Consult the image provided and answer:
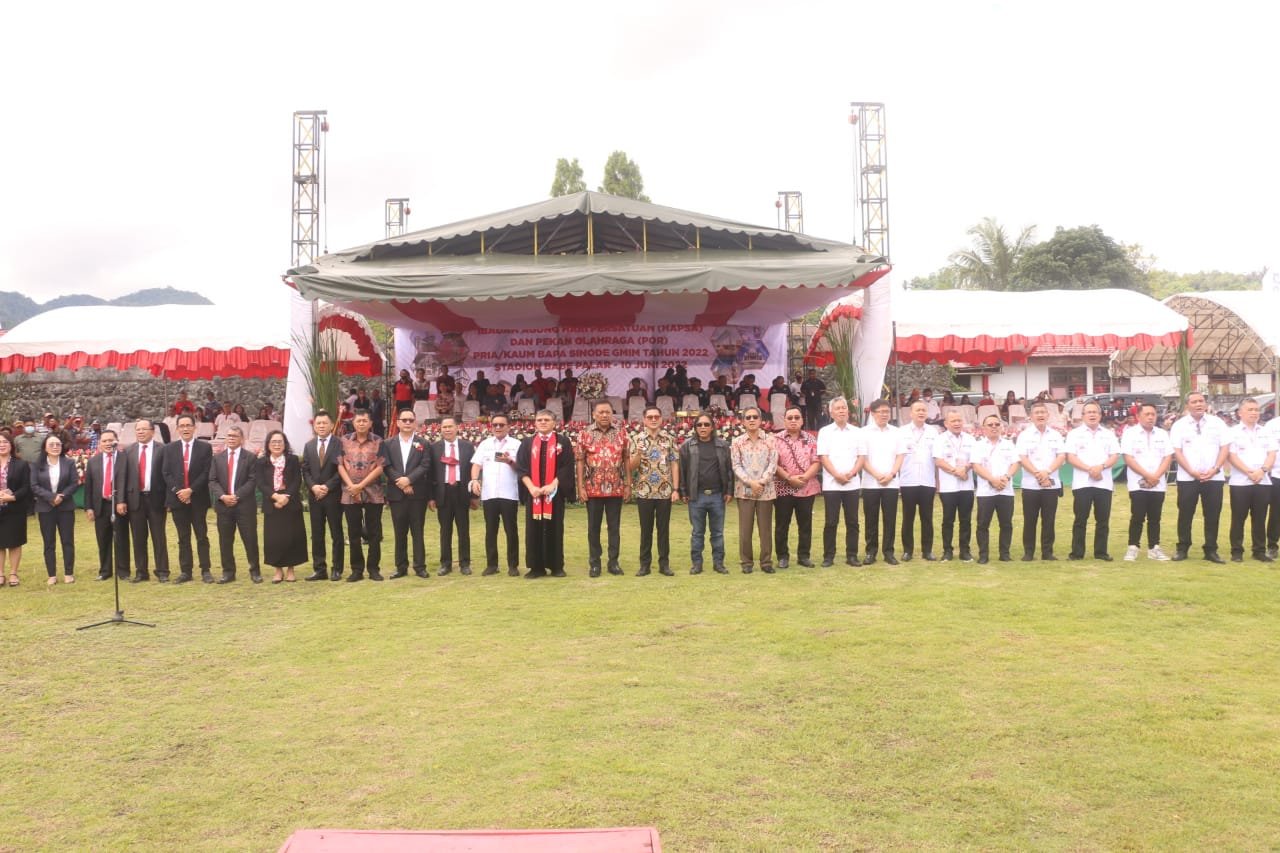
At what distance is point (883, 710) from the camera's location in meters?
4.69

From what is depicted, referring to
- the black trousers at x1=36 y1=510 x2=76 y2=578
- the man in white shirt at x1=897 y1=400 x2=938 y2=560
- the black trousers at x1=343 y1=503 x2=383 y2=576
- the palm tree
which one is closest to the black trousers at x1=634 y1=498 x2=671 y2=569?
the man in white shirt at x1=897 y1=400 x2=938 y2=560

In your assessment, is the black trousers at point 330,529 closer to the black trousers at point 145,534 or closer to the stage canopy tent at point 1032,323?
the black trousers at point 145,534

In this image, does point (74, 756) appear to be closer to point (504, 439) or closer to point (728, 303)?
point (504, 439)

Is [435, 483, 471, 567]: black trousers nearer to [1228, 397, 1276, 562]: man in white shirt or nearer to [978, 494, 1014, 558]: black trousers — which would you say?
[978, 494, 1014, 558]: black trousers

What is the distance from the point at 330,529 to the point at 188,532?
1.34 metres

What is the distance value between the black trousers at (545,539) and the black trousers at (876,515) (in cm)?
269

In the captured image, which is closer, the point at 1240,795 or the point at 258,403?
the point at 1240,795

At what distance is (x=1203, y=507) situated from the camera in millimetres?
8703

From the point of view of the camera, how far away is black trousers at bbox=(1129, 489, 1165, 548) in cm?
874

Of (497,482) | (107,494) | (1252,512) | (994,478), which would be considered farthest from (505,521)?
(1252,512)

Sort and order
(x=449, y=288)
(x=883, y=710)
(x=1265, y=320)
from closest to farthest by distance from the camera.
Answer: (x=883, y=710) → (x=449, y=288) → (x=1265, y=320)

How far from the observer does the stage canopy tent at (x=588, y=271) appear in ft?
39.9

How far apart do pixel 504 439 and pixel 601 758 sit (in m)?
4.70

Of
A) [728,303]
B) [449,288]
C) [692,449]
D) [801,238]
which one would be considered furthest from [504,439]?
[728,303]
